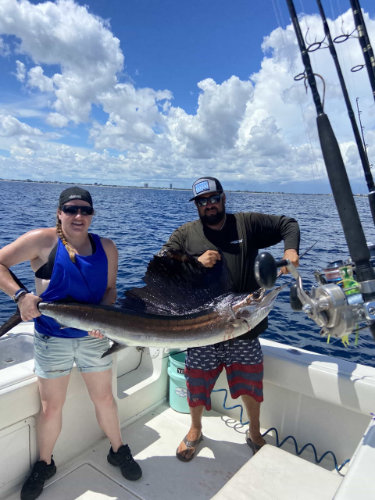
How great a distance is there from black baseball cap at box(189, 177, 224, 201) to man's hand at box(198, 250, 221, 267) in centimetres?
37

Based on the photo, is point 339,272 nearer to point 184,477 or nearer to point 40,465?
point 184,477

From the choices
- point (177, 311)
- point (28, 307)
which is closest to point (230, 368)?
point (177, 311)

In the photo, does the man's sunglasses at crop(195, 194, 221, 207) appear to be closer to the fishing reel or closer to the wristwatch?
the fishing reel

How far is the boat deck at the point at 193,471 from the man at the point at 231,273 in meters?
0.14

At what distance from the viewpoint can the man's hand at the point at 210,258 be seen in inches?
80.7

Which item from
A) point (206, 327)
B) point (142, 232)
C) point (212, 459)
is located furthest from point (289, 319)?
point (142, 232)

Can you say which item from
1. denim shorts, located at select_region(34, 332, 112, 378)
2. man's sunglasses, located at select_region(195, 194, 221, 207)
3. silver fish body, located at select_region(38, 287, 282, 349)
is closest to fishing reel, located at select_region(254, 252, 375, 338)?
silver fish body, located at select_region(38, 287, 282, 349)

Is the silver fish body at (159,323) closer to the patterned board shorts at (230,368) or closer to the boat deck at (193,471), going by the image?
the patterned board shorts at (230,368)

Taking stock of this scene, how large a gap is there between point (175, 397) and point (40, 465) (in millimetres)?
1076

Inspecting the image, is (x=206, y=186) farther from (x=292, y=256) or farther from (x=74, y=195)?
(x=74, y=195)

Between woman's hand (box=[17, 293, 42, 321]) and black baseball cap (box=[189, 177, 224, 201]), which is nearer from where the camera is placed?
woman's hand (box=[17, 293, 42, 321])

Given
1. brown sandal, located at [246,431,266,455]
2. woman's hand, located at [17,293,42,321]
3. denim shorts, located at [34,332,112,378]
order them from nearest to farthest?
woman's hand, located at [17,293,42,321], denim shorts, located at [34,332,112,378], brown sandal, located at [246,431,266,455]

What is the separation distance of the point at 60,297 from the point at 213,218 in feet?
3.36

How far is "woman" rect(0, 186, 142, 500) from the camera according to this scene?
6.16 ft
